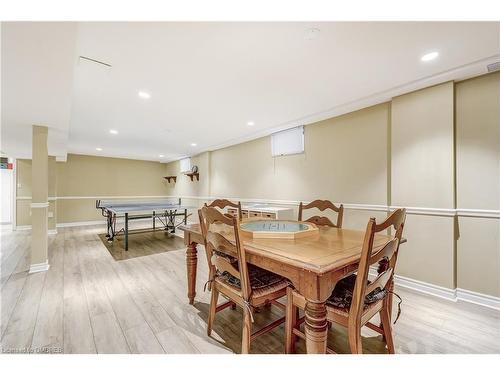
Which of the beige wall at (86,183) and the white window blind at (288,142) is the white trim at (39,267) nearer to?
the beige wall at (86,183)

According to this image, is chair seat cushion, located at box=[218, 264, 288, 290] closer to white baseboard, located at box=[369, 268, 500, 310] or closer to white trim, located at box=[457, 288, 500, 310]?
white baseboard, located at box=[369, 268, 500, 310]

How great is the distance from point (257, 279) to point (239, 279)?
0.44 feet

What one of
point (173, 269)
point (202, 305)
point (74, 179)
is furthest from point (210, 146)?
point (74, 179)

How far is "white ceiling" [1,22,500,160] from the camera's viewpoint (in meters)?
1.52

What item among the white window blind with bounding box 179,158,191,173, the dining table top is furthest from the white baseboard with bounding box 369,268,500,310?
the white window blind with bounding box 179,158,191,173

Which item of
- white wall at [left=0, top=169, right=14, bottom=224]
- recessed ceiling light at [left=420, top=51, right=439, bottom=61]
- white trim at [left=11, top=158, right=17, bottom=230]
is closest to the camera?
recessed ceiling light at [left=420, top=51, right=439, bottom=61]

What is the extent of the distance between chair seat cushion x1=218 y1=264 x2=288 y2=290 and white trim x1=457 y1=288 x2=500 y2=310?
214cm

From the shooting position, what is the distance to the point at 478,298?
216 centimetres

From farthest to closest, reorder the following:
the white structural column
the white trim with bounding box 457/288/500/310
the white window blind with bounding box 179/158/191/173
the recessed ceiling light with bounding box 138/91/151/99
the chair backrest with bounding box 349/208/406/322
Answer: the white window blind with bounding box 179/158/191/173 → the white structural column → the recessed ceiling light with bounding box 138/91/151/99 → the white trim with bounding box 457/288/500/310 → the chair backrest with bounding box 349/208/406/322

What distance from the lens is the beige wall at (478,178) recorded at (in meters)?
2.10

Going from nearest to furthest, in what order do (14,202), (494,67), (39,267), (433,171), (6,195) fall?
(494,67), (433,171), (39,267), (14,202), (6,195)

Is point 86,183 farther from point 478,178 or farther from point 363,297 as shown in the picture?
point 478,178

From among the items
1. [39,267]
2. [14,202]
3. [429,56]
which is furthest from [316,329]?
[14,202]

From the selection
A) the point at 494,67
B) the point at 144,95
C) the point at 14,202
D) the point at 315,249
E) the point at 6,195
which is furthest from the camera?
the point at 6,195
